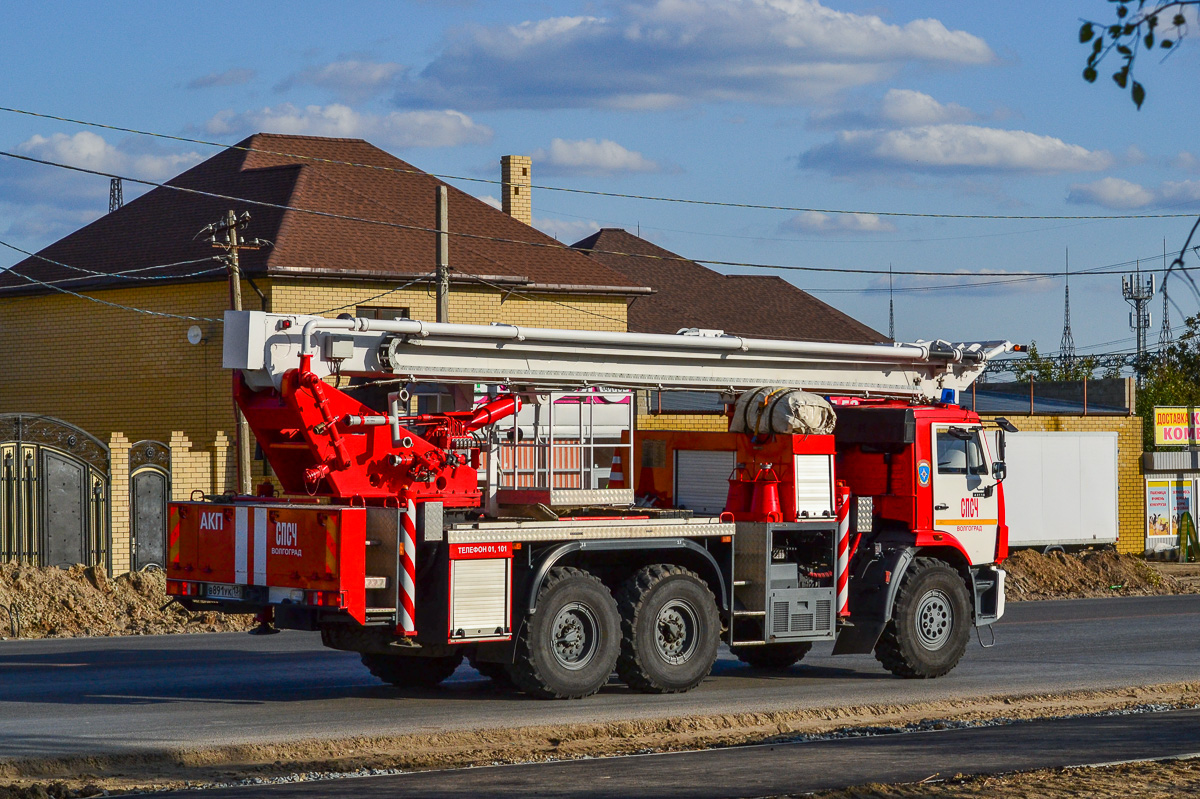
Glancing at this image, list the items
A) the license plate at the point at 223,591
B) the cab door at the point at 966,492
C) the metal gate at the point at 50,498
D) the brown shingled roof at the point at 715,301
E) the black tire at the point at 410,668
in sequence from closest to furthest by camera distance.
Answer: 1. the license plate at the point at 223,591
2. the black tire at the point at 410,668
3. the cab door at the point at 966,492
4. the metal gate at the point at 50,498
5. the brown shingled roof at the point at 715,301

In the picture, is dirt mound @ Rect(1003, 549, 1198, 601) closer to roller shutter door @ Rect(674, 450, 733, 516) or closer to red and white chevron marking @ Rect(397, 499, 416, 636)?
roller shutter door @ Rect(674, 450, 733, 516)

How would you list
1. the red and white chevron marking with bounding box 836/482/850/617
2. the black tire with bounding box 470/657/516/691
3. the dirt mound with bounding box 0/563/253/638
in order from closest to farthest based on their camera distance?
1. the black tire with bounding box 470/657/516/691
2. the red and white chevron marking with bounding box 836/482/850/617
3. the dirt mound with bounding box 0/563/253/638

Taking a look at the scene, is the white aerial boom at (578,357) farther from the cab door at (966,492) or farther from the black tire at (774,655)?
the black tire at (774,655)

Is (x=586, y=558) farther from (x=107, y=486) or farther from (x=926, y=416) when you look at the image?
(x=107, y=486)

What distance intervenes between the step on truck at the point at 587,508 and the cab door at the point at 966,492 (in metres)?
0.02

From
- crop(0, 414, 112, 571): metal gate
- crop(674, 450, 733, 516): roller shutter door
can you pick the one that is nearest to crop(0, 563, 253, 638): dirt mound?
crop(0, 414, 112, 571): metal gate

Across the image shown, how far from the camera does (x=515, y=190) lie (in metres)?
42.1

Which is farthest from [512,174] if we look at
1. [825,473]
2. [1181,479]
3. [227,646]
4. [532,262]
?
[825,473]

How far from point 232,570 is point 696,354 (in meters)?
4.79

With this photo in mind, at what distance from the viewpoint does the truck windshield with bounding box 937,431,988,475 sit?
15.8 meters

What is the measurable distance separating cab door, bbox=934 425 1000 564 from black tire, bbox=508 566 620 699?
13.2ft

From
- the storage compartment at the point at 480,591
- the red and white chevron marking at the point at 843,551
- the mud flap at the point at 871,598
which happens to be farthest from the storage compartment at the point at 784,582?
the storage compartment at the point at 480,591

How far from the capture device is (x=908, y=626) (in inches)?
596

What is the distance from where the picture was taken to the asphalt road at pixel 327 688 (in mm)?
11539
